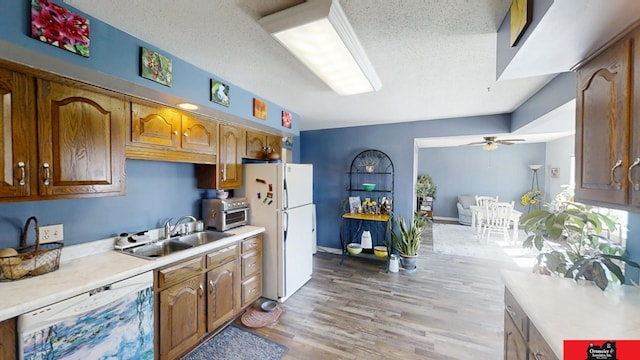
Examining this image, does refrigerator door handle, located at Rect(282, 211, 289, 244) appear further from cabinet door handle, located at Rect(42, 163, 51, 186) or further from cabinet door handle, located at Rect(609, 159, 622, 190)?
cabinet door handle, located at Rect(609, 159, 622, 190)

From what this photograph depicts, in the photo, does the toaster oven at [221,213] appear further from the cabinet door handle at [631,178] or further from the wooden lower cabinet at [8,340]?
the cabinet door handle at [631,178]

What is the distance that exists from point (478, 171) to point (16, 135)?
28.1ft

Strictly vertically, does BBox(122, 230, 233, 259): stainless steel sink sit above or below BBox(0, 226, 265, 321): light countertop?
below

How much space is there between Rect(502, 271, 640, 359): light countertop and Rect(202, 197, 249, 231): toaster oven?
2401 mm

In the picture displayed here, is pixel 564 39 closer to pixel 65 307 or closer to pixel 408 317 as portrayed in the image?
pixel 408 317

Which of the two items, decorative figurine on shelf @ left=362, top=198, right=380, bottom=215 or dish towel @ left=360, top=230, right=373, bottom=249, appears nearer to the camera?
dish towel @ left=360, top=230, right=373, bottom=249

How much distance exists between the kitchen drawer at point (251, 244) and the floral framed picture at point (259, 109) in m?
1.40

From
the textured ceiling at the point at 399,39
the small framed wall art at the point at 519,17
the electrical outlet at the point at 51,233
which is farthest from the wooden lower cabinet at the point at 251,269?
the small framed wall art at the point at 519,17

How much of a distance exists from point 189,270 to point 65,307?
70 centimetres

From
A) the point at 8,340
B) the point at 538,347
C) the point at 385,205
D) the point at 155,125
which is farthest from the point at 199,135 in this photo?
the point at 385,205

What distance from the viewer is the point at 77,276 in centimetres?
137

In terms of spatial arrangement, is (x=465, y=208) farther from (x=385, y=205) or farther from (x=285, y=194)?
(x=285, y=194)

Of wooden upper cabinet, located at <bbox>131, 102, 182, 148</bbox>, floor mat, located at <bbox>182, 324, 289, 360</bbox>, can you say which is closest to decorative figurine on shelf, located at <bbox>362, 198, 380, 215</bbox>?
floor mat, located at <bbox>182, 324, 289, 360</bbox>

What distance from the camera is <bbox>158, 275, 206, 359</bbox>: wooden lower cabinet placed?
5.50 feet
